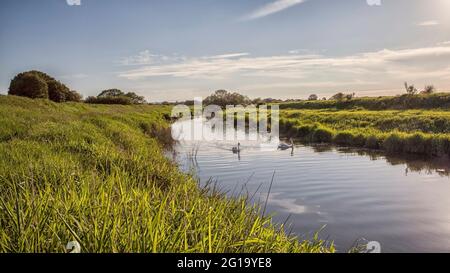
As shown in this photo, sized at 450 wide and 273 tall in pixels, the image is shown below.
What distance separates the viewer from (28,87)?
74.4 feet

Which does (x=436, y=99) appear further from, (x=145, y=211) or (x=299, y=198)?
(x=145, y=211)

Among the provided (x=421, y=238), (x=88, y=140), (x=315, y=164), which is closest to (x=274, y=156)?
(x=315, y=164)

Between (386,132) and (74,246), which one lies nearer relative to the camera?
(74,246)

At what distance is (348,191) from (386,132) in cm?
1164

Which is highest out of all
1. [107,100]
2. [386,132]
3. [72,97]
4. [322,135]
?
[72,97]

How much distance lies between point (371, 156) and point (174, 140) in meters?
9.96

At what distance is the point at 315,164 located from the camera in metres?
15.1

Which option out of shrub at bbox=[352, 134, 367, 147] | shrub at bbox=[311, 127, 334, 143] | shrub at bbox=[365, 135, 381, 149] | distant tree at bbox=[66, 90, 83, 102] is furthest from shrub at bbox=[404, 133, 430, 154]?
distant tree at bbox=[66, 90, 83, 102]

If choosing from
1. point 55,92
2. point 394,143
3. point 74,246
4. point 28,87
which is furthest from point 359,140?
point 74,246

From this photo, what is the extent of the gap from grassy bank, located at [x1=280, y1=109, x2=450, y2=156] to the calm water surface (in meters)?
1.39

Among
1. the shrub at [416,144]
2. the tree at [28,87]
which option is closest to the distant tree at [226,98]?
the tree at [28,87]

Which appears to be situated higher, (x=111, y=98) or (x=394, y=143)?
(x=111, y=98)

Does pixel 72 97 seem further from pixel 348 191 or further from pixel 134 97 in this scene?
pixel 348 191

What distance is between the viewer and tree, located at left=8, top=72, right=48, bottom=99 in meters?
22.7
